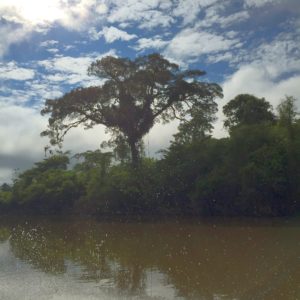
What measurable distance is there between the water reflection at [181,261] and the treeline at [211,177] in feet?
11.2

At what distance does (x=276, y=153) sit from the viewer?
80.1 ft

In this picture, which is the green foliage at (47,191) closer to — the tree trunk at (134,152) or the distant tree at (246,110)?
the tree trunk at (134,152)

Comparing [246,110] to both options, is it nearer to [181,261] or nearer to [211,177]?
[211,177]

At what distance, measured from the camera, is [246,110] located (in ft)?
129

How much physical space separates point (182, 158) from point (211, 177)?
4.92 m

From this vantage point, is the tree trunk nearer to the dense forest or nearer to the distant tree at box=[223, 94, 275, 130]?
the dense forest

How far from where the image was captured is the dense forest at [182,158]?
24.9m

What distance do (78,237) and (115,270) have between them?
34.9 feet

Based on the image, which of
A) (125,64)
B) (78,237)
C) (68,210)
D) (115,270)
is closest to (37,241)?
(78,237)

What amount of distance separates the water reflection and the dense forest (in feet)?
12.3

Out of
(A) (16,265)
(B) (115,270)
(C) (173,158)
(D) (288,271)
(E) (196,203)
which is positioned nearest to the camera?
(D) (288,271)

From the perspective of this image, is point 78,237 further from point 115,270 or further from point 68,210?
point 68,210

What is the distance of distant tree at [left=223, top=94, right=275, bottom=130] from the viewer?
124 feet

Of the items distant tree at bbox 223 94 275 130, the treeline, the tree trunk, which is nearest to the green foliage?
the treeline
